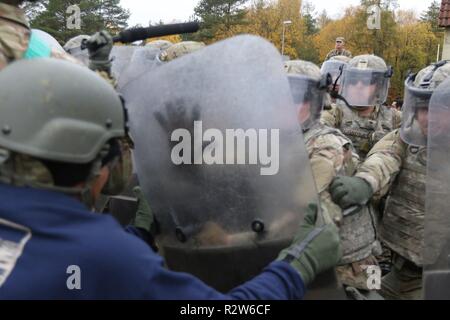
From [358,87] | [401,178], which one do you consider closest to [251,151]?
[401,178]

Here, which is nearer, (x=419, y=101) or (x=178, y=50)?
(x=419, y=101)

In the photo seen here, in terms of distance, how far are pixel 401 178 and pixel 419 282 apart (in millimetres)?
645

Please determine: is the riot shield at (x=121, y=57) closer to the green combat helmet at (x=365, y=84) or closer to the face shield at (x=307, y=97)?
the face shield at (x=307, y=97)

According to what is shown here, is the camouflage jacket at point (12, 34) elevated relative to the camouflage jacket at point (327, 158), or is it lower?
elevated

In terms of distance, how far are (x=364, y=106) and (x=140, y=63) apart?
2.80 m

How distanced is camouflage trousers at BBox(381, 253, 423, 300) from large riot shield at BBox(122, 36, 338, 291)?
1654 mm

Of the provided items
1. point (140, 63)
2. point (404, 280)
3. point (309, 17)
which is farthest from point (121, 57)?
point (309, 17)

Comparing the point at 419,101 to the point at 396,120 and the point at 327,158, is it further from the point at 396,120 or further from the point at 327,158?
the point at 396,120

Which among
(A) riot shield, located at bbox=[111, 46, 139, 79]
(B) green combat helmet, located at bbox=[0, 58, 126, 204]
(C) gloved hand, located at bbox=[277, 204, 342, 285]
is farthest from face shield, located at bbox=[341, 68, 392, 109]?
(B) green combat helmet, located at bbox=[0, 58, 126, 204]

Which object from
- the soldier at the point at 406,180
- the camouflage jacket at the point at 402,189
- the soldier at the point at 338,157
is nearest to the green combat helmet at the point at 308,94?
the soldier at the point at 338,157

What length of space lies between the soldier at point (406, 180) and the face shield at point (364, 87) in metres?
2.56

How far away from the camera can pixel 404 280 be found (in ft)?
10.8

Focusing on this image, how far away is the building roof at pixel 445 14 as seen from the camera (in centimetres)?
1888

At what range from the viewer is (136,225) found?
7.34ft
